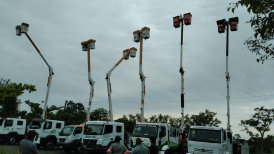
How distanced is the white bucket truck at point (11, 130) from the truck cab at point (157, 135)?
1342 centimetres

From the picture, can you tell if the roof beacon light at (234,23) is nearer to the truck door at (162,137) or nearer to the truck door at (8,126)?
the truck door at (162,137)

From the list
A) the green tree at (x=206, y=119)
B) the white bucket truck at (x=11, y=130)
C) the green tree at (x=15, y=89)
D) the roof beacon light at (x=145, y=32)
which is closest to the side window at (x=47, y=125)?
the white bucket truck at (x=11, y=130)

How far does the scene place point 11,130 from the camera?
76.4 ft

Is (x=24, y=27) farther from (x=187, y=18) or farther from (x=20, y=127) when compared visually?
(x=187, y=18)

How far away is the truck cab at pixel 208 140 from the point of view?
1306 centimetres

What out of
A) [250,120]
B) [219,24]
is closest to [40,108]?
[219,24]

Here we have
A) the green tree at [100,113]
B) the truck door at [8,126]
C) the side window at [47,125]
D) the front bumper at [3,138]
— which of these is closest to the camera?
the side window at [47,125]

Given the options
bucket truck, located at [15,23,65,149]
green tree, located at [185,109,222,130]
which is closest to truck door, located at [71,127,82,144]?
bucket truck, located at [15,23,65,149]

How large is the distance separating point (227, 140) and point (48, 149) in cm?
1458

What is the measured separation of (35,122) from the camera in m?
21.5

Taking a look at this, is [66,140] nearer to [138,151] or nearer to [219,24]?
[138,151]

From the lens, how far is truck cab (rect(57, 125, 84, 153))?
1918 cm

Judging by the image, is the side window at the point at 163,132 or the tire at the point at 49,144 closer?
the side window at the point at 163,132

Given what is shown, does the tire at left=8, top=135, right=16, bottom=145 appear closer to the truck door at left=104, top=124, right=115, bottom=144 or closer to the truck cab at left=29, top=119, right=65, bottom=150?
the truck cab at left=29, top=119, right=65, bottom=150
